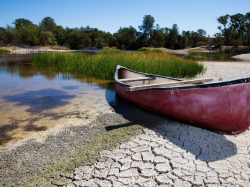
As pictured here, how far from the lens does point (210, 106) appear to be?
119 inches

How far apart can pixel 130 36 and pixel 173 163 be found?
261ft

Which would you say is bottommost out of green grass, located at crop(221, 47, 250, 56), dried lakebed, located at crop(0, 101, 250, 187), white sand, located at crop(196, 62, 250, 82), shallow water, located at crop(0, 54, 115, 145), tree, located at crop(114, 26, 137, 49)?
dried lakebed, located at crop(0, 101, 250, 187)

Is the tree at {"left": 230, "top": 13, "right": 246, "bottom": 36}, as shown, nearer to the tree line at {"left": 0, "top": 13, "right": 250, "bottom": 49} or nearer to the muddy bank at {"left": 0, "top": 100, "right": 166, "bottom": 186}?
the tree line at {"left": 0, "top": 13, "right": 250, "bottom": 49}

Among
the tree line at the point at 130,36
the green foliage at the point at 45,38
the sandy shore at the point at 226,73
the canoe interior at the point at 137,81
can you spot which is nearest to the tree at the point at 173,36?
the tree line at the point at 130,36

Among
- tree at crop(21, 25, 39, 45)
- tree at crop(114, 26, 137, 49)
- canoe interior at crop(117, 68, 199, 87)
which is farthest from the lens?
tree at crop(114, 26, 137, 49)

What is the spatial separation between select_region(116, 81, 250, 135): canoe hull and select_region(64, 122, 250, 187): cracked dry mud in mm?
300

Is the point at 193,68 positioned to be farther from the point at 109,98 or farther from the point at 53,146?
the point at 53,146

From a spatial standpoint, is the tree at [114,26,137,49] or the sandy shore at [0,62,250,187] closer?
the sandy shore at [0,62,250,187]

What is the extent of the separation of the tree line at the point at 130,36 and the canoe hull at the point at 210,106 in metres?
49.3

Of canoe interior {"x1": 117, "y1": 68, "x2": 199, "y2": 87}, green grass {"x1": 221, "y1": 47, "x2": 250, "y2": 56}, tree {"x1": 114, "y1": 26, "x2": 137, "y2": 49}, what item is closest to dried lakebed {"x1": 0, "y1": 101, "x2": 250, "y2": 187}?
canoe interior {"x1": 117, "y1": 68, "x2": 199, "y2": 87}

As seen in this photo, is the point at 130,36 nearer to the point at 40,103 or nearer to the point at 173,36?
the point at 173,36

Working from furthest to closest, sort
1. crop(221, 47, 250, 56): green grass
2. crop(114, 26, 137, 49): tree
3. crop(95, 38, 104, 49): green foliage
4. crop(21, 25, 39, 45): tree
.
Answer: crop(114, 26, 137, 49): tree < crop(95, 38, 104, 49): green foliage < crop(21, 25, 39, 45): tree < crop(221, 47, 250, 56): green grass

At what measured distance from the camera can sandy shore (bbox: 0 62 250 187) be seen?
218 centimetres

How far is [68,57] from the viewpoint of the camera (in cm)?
1237
